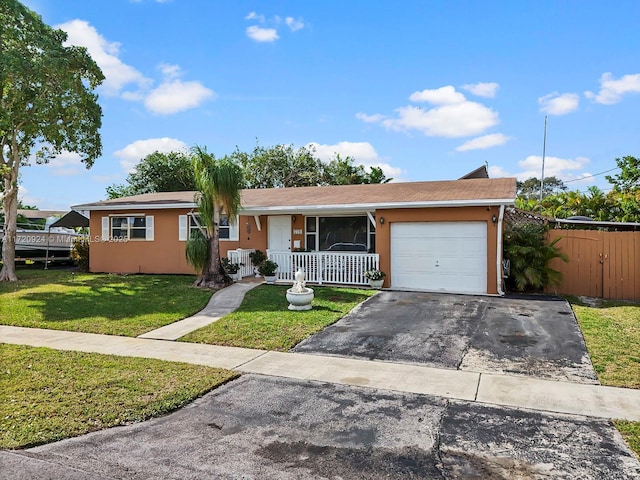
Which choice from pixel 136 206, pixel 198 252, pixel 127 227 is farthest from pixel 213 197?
pixel 127 227

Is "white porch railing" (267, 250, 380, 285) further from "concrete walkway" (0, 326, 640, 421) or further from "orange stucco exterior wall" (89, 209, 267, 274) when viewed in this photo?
"concrete walkway" (0, 326, 640, 421)

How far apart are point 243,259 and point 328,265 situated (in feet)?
10.6

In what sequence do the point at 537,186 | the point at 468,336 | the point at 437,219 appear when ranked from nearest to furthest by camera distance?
the point at 468,336 → the point at 437,219 → the point at 537,186

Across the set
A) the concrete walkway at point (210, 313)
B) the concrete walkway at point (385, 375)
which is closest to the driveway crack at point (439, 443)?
the concrete walkway at point (385, 375)

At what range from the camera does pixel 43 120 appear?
1592 cm

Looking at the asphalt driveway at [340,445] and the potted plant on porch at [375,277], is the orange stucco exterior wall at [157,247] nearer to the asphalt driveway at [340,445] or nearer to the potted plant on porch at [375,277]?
the potted plant on porch at [375,277]

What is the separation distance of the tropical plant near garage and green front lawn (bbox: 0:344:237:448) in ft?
31.0

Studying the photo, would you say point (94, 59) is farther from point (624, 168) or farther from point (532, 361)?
point (624, 168)

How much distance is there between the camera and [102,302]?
11.5 metres

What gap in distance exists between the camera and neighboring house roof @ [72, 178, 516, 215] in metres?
12.7

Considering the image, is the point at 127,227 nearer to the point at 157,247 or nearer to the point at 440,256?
the point at 157,247

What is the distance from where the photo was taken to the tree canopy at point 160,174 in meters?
35.9

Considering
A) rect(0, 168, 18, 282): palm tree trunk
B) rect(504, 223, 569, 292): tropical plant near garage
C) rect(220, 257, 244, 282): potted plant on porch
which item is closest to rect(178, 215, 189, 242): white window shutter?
rect(220, 257, 244, 282): potted plant on porch

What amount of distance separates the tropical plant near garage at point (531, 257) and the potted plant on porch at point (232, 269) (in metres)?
8.42
